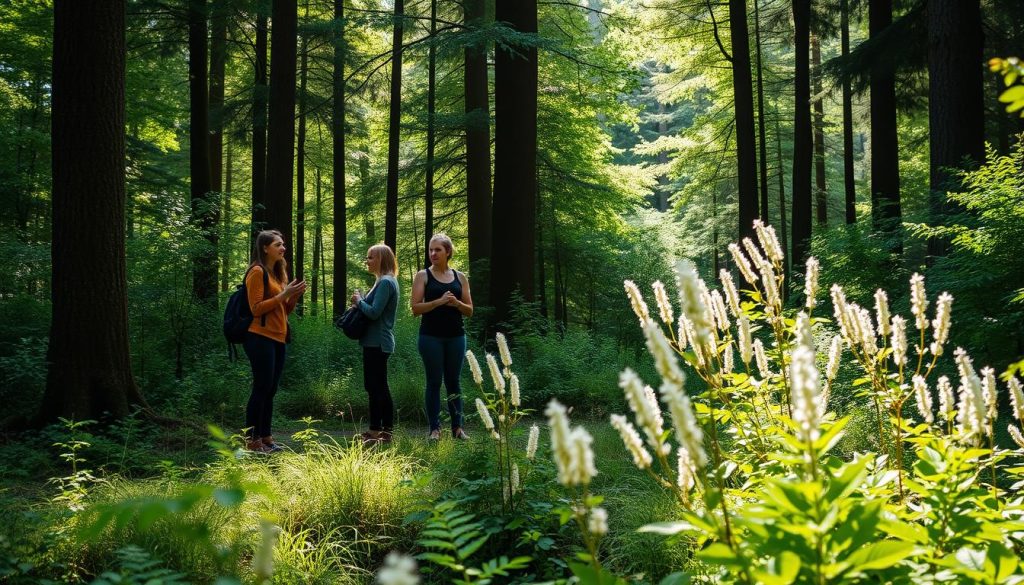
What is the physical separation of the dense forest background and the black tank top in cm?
298

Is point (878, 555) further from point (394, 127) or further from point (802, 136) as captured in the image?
point (802, 136)

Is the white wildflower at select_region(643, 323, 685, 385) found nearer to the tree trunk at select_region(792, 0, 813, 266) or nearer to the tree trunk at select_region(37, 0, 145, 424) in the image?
the tree trunk at select_region(37, 0, 145, 424)

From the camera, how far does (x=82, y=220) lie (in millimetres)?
6613

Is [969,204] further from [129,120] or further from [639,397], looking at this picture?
[129,120]

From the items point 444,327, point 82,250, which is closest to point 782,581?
point 444,327

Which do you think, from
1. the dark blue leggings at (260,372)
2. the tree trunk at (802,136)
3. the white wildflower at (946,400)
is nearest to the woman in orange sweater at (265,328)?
the dark blue leggings at (260,372)

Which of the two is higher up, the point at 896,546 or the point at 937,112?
the point at 937,112

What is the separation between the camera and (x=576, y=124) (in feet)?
63.2

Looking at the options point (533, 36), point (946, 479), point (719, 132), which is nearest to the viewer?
point (946, 479)

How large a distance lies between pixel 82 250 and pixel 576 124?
47.7 ft

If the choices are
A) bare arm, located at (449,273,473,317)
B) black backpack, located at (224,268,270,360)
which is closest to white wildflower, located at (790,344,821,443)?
bare arm, located at (449,273,473,317)

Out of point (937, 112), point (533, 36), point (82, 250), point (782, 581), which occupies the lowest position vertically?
point (782, 581)

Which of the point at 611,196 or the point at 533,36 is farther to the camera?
the point at 611,196

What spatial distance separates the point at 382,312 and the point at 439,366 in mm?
761
